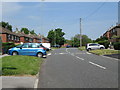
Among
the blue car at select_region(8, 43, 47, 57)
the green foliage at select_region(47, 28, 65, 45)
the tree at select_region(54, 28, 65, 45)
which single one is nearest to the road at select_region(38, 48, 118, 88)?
the blue car at select_region(8, 43, 47, 57)

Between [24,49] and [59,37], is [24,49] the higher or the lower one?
the lower one

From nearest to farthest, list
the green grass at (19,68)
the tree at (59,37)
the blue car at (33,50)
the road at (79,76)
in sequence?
the road at (79,76) < the green grass at (19,68) < the blue car at (33,50) < the tree at (59,37)

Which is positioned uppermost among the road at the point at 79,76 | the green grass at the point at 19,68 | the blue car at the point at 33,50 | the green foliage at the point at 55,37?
the green foliage at the point at 55,37

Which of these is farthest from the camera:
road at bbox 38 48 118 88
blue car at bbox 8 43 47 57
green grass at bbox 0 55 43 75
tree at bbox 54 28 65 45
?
tree at bbox 54 28 65 45

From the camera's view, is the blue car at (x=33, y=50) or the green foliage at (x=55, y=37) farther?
the green foliage at (x=55, y=37)

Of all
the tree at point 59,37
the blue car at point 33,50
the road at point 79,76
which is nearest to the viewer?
the road at point 79,76

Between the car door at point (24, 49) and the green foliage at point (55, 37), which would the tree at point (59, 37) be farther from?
the car door at point (24, 49)

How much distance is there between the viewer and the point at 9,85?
646 cm

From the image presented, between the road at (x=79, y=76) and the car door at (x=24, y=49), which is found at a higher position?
the car door at (x=24, y=49)

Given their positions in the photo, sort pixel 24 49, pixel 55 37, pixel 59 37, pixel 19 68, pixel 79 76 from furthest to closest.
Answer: pixel 59 37, pixel 55 37, pixel 24 49, pixel 19 68, pixel 79 76

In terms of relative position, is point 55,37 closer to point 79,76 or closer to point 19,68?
point 19,68

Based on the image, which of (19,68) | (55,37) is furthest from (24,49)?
(55,37)

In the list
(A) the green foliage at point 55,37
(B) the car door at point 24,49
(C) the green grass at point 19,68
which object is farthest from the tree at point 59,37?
(C) the green grass at point 19,68

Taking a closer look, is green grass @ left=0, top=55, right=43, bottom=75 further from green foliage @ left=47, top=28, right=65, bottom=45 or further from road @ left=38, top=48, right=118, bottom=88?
green foliage @ left=47, top=28, right=65, bottom=45
